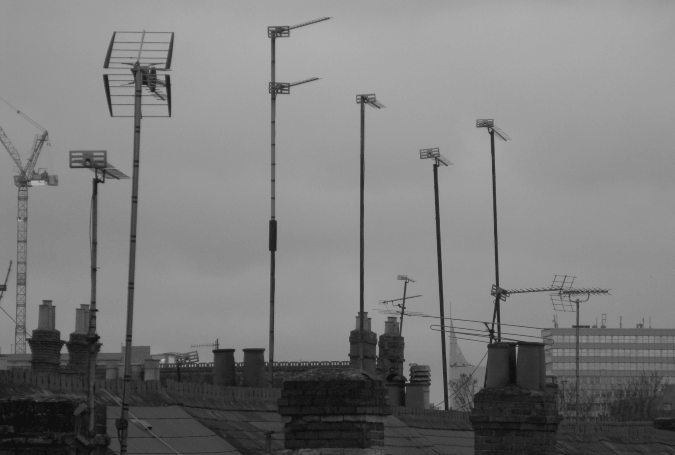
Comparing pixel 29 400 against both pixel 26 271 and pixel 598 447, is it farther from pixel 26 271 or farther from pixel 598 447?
pixel 26 271

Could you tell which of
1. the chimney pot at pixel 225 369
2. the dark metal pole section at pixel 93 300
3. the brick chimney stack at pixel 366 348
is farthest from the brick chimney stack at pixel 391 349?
the dark metal pole section at pixel 93 300

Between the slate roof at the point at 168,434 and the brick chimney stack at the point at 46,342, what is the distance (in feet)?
58.5

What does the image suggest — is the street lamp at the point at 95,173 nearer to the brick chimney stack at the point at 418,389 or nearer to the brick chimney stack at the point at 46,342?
the brick chimney stack at the point at 418,389

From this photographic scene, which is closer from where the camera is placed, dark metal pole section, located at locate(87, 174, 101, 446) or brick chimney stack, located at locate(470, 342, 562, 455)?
dark metal pole section, located at locate(87, 174, 101, 446)

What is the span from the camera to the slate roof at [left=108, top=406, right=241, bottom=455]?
19.0 m

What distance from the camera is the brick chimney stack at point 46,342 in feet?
123

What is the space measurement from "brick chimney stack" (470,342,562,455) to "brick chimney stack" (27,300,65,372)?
20.5 meters

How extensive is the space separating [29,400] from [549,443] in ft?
27.9

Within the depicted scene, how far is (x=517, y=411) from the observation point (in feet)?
63.7

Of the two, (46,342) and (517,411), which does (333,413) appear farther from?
(46,342)

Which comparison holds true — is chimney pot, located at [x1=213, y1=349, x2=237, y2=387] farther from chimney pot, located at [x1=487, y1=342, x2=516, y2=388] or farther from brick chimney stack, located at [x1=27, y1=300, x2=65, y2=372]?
brick chimney stack, located at [x1=27, y1=300, x2=65, y2=372]

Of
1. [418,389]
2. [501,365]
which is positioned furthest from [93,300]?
[418,389]

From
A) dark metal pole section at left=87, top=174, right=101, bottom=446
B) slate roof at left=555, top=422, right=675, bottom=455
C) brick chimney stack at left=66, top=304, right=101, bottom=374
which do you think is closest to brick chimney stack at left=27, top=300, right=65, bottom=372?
brick chimney stack at left=66, top=304, right=101, bottom=374

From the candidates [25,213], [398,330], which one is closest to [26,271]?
[25,213]
